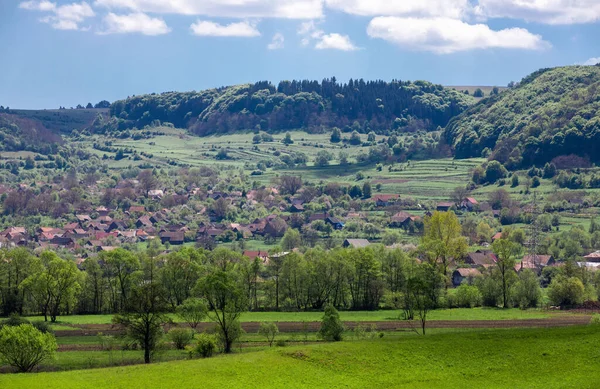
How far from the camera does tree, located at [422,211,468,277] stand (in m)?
132

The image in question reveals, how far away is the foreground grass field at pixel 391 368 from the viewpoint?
62.1m

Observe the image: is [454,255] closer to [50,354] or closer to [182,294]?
[182,294]

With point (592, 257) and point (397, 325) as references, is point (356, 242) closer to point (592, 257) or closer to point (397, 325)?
point (592, 257)

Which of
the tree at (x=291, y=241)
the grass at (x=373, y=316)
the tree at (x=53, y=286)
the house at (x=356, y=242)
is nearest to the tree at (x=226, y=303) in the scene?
the grass at (x=373, y=316)

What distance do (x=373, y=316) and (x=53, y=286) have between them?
39.5m

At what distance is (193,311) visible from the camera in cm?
9200

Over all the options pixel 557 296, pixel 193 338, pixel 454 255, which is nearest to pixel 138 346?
pixel 193 338

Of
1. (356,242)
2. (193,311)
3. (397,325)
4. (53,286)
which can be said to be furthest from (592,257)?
(53,286)

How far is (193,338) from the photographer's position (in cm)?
8638

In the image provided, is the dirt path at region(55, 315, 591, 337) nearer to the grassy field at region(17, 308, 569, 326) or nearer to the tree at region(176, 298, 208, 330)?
the tree at region(176, 298, 208, 330)

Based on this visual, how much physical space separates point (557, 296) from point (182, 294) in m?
50.0

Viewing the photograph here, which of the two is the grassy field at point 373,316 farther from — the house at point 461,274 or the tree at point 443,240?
the house at point 461,274

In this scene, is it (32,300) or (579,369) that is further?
(32,300)

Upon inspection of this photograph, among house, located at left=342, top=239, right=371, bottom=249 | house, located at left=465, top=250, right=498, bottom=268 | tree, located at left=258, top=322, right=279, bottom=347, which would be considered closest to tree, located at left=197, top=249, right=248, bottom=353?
tree, located at left=258, top=322, right=279, bottom=347
